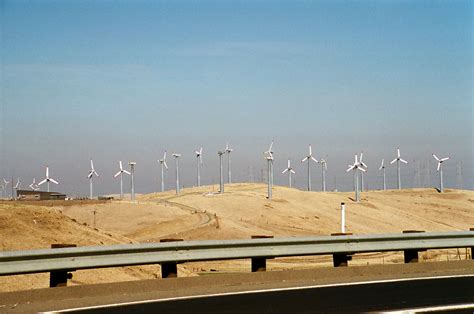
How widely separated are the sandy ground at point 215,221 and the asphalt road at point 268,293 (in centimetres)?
369

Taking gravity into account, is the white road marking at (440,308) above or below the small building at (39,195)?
above

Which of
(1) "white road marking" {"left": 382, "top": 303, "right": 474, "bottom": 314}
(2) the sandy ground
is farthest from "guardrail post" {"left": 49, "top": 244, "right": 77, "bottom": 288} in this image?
(1) "white road marking" {"left": 382, "top": 303, "right": 474, "bottom": 314}

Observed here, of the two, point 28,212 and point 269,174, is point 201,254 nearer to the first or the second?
point 28,212

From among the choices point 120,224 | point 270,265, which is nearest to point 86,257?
point 270,265

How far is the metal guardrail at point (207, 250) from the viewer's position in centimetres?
1304

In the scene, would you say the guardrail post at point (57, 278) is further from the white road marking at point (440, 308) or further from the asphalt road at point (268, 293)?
the white road marking at point (440, 308)

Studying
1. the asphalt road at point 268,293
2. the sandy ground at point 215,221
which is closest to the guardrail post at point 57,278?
the asphalt road at point 268,293

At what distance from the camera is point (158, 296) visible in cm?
1316

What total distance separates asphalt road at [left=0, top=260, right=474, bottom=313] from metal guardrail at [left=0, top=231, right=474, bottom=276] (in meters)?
0.43

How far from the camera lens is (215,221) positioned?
186 feet

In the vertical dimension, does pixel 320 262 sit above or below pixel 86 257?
below

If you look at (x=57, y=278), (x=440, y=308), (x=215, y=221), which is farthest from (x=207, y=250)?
(x=215, y=221)

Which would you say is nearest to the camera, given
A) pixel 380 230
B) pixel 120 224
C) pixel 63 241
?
pixel 63 241

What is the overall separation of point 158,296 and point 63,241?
32.2 feet
